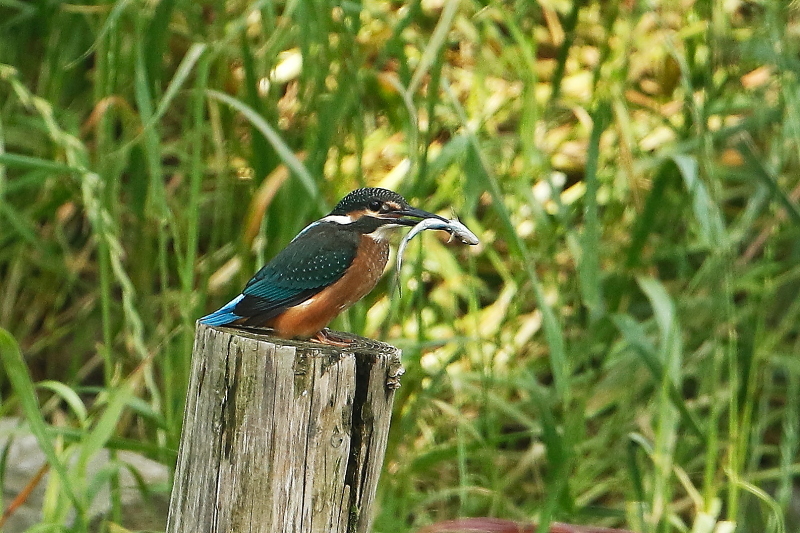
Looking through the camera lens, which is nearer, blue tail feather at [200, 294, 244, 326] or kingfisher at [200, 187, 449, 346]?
blue tail feather at [200, 294, 244, 326]

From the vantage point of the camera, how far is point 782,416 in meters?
4.10

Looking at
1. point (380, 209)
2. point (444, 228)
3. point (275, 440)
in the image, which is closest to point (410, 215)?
point (380, 209)

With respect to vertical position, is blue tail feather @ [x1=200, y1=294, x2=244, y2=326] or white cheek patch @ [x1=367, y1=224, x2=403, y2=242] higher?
white cheek patch @ [x1=367, y1=224, x2=403, y2=242]

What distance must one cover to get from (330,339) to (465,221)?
98 centimetres

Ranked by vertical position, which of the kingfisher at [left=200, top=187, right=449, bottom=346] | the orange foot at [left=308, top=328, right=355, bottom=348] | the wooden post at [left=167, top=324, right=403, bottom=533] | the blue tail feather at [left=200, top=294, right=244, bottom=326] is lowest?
the wooden post at [left=167, top=324, right=403, bottom=533]

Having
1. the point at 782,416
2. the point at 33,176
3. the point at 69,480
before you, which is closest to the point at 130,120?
the point at 33,176

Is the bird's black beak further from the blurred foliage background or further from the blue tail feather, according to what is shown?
the blue tail feather

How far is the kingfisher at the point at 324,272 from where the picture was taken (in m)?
2.26

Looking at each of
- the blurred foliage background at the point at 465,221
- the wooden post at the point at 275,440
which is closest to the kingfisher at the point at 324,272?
the blurred foliage background at the point at 465,221

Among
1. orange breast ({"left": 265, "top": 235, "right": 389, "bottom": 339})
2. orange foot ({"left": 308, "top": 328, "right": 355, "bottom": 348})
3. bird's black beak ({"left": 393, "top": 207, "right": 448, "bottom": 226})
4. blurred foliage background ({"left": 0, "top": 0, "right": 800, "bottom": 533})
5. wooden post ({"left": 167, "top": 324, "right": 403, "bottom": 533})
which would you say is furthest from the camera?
blurred foliage background ({"left": 0, "top": 0, "right": 800, "bottom": 533})

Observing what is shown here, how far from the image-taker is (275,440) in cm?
178

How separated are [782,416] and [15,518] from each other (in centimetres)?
279

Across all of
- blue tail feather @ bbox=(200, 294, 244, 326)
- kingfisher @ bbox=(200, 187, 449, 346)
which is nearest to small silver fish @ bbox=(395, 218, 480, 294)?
kingfisher @ bbox=(200, 187, 449, 346)

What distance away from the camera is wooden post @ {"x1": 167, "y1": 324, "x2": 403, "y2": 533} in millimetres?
1781
